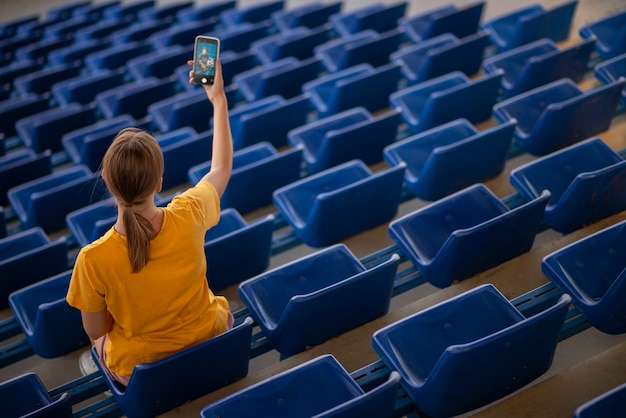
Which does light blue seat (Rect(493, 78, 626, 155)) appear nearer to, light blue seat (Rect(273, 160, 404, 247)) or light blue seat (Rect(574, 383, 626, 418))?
light blue seat (Rect(273, 160, 404, 247))

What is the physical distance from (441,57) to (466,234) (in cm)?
219

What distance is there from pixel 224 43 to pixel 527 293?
3.83 m

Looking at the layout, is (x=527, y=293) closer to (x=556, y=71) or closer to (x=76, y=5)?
(x=556, y=71)

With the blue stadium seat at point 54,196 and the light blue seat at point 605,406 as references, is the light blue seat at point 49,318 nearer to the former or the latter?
the blue stadium seat at point 54,196

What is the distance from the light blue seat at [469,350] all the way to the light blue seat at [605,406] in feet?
1.16

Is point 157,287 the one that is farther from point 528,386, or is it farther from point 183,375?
point 528,386

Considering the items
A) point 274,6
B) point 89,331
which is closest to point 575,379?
point 89,331

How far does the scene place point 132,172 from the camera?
1907 mm

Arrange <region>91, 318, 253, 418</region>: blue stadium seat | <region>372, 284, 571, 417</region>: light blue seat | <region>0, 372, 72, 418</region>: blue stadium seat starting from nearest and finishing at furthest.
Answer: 1. <region>372, 284, 571, 417</region>: light blue seat
2. <region>91, 318, 253, 418</region>: blue stadium seat
3. <region>0, 372, 72, 418</region>: blue stadium seat

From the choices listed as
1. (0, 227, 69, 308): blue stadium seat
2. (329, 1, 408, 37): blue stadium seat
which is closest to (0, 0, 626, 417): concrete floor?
(0, 227, 69, 308): blue stadium seat

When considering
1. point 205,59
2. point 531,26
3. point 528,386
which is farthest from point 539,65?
point 205,59

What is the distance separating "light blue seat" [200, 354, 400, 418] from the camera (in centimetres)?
226

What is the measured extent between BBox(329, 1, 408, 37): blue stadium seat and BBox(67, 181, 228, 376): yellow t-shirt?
394cm

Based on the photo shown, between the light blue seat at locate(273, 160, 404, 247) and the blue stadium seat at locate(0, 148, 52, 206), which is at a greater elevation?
the blue stadium seat at locate(0, 148, 52, 206)
